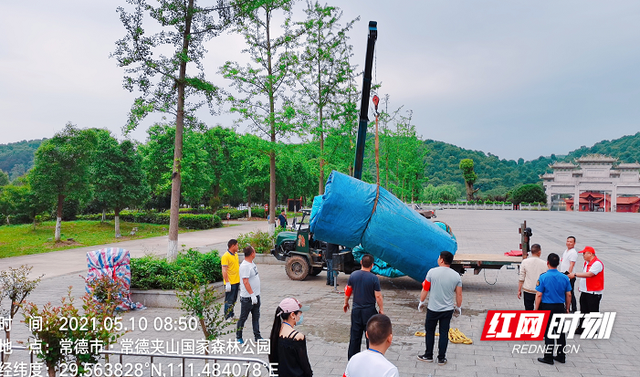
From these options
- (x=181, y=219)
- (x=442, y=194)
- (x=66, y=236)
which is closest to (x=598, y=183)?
(x=442, y=194)

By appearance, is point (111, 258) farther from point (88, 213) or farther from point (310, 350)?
point (88, 213)

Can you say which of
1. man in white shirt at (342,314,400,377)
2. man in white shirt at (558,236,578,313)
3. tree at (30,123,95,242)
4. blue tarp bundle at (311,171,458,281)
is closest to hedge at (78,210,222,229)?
tree at (30,123,95,242)

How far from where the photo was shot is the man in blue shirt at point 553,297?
6.26m

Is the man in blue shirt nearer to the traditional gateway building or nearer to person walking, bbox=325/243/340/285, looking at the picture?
person walking, bbox=325/243/340/285

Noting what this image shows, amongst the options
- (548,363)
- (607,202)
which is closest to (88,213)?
(548,363)

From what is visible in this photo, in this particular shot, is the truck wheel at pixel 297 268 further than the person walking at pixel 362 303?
Yes

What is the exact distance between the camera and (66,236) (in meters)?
25.5

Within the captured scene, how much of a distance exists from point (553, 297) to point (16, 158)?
416 ft

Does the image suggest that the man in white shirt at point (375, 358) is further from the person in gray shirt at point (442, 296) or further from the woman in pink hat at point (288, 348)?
the person in gray shirt at point (442, 296)

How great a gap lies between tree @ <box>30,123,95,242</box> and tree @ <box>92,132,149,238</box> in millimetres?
1833

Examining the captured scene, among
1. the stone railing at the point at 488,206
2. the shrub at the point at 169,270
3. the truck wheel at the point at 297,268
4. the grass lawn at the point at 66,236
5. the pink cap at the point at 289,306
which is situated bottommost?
the grass lawn at the point at 66,236

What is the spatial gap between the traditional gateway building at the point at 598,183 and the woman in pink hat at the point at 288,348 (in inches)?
3503

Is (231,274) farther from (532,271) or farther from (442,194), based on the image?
(442,194)

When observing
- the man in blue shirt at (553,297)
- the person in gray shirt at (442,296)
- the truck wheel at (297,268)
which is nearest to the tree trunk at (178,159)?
the truck wheel at (297,268)
